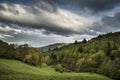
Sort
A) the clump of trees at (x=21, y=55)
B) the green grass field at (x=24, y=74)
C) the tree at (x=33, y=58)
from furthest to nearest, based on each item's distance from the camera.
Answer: the tree at (x=33, y=58) → the clump of trees at (x=21, y=55) → the green grass field at (x=24, y=74)

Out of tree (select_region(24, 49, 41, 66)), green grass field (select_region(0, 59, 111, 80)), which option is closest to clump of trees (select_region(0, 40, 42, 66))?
tree (select_region(24, 49, 41, 66))

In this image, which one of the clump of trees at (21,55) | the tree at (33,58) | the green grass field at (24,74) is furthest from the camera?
the tree at (33,58)

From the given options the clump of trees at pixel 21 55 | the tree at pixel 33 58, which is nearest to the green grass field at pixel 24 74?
the clump of trees at pixel 21 55

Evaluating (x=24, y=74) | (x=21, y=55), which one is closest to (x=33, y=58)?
(x=21, y=55)

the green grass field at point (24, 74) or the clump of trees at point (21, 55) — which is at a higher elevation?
the clump of trees at point (21, 55)

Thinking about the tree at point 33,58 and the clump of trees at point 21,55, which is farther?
the tree at point 33,58

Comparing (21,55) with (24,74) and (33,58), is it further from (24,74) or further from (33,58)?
(24,74)

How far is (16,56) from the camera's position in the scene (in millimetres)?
143125

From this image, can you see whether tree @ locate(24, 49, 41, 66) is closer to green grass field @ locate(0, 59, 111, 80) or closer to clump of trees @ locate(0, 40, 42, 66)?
clump of trees @ locate(0, 40, 42, 66)

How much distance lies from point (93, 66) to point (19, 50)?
187ft

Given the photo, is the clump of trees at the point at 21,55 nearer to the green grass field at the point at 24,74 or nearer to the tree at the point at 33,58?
the tree at the point at 33,58

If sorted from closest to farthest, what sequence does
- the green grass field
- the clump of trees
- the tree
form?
the green grass field → the clump of trees → the tree

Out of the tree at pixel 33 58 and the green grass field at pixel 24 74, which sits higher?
the tree at pixel 33 58

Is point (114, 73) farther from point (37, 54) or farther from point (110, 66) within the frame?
point (37, 54)
